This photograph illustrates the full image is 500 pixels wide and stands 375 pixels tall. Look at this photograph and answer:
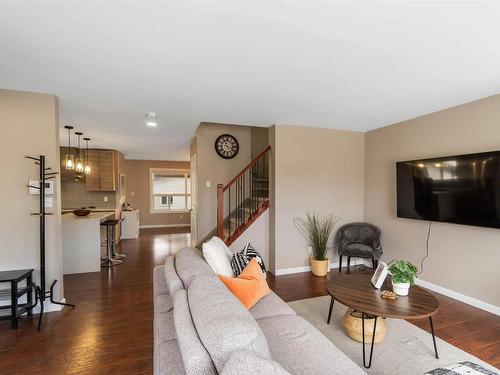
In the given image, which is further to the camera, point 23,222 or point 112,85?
point 23,222

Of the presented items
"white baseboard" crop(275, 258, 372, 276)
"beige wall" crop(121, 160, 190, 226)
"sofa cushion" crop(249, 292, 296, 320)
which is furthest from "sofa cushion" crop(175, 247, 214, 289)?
"beige wall" crop(121, 160, 190, 226)

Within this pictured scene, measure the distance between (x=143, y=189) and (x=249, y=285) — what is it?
8013mm

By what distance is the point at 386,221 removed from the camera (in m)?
4.14

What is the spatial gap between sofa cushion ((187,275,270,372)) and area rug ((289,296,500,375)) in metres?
1.47

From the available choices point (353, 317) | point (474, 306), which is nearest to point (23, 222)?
point (353, 317)

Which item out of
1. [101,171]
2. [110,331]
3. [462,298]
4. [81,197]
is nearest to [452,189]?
[462,298]

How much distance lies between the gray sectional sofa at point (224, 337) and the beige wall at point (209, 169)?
2.76 metres

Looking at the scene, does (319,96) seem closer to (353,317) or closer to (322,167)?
(322,167)

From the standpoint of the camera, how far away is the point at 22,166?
2.73 meters

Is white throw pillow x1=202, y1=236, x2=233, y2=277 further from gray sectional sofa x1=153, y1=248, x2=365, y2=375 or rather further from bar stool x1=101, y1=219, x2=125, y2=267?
bar stool x1=101, y1=219, x2=125, y2=267

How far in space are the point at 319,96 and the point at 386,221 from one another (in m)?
2.52

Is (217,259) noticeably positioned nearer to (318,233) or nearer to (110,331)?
(110,331)

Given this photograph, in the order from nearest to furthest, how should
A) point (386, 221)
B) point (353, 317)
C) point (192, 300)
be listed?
point (192, 300) < point (353, 317) < point (386, 221)

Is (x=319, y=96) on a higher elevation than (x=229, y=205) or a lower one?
higher
